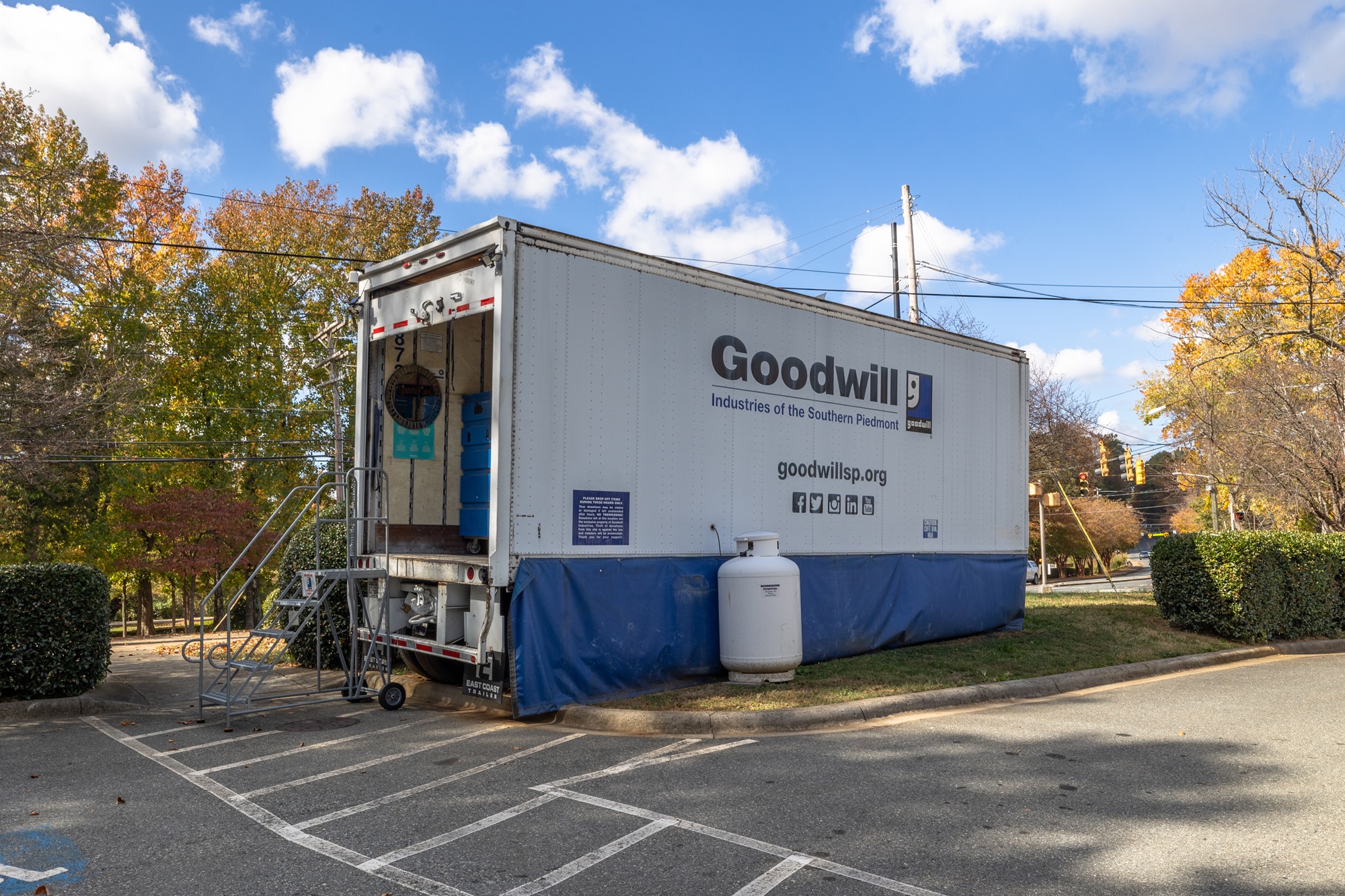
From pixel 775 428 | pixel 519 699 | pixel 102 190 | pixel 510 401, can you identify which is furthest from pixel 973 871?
pixel 102 190

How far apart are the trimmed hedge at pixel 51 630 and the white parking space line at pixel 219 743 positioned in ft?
7.38

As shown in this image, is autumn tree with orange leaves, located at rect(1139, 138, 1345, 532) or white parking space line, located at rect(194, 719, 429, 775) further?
autumn tree with orange leaves, located at rect(1139, 138, 1345, 532)

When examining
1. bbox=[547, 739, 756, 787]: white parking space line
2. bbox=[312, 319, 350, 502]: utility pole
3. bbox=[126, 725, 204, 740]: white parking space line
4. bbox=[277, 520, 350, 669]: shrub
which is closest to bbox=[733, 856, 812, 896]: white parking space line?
bbox=[547, 739, 756, 787]: white parking space line

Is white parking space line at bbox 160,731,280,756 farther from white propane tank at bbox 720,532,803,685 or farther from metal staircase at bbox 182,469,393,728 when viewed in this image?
white propane tank at bbox 720,532,803,685

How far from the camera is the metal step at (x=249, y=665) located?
7227 mm

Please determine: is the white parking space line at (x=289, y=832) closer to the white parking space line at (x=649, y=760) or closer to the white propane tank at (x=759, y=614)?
the white parking space line at (x=649, y=760)

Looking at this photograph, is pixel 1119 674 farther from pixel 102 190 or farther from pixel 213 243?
pixel 213 243

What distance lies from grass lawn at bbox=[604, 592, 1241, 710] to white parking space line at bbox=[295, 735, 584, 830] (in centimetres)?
107

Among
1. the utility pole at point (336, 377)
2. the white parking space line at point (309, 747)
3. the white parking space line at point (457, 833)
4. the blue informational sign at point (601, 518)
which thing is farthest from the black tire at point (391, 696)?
the utility pole at point (336, 377)

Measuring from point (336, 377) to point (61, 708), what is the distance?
14.8 metres

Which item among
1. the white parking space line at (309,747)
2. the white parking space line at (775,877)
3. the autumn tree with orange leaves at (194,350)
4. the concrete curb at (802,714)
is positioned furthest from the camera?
the autumn tree with orange leaves at (194,350)

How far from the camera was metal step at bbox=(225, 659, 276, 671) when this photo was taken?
23.7 feet

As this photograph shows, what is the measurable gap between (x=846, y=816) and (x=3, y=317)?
39.4ft

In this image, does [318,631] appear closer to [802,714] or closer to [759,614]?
[759,614]
